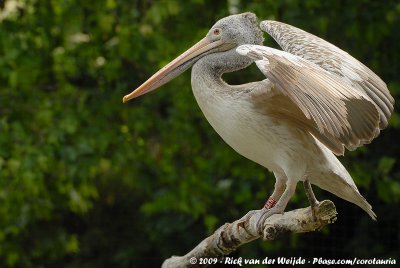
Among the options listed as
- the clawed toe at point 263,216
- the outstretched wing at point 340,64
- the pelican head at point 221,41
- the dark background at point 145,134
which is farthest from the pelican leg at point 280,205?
the dark background at point 145,134

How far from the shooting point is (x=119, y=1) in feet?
30.9

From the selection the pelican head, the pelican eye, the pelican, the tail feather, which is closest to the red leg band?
the pelican

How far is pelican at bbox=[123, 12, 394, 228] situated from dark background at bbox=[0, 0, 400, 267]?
281 cm

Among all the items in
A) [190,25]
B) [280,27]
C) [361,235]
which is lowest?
[361,235]

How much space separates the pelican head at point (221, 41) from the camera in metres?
6.05

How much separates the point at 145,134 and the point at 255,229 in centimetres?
450

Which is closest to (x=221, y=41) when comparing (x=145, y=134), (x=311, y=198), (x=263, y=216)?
(x=263, y=216)

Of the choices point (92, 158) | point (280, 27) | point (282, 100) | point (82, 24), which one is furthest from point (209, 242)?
point (82, 24)

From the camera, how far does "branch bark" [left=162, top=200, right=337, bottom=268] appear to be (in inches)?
194

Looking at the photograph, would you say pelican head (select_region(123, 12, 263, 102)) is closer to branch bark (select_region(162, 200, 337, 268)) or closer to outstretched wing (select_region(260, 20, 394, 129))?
outstretched wing (select_region(260, 20, 394, 129))

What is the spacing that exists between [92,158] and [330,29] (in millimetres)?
2393

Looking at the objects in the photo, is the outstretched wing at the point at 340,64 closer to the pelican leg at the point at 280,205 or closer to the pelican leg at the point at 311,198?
the pelican leg at the point at 311,198

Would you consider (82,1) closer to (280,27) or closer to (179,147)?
(179,147)

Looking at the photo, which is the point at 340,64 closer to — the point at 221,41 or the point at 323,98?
the point at 221,41
